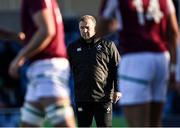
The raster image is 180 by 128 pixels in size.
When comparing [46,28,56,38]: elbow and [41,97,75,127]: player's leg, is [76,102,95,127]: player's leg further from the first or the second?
[46,28,56,38]: elbow

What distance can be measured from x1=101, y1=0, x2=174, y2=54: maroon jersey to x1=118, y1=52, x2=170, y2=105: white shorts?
2.2 inches

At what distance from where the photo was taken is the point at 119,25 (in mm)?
4945

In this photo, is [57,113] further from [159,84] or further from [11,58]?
[11,58]

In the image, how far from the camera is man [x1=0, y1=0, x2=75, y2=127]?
4824mm

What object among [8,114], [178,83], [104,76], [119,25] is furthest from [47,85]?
[8,114]

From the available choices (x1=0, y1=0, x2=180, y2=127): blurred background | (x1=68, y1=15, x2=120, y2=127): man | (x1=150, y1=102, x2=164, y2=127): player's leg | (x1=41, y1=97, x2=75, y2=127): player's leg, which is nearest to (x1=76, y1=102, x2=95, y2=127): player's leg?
(x1=68, y1=15, x2=120, y2=127): man

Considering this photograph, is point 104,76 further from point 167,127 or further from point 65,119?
point 167,127

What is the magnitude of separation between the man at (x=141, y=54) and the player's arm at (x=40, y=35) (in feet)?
1.24

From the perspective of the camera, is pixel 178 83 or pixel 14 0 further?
pixel 14 0

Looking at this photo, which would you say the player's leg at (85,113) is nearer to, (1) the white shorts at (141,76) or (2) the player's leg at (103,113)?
(2) the player's leg at (103,113)

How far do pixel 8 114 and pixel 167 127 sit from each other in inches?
106

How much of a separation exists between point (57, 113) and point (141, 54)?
2.18ft

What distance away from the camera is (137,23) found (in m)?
4.89

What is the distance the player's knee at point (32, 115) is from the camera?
16.2ft
